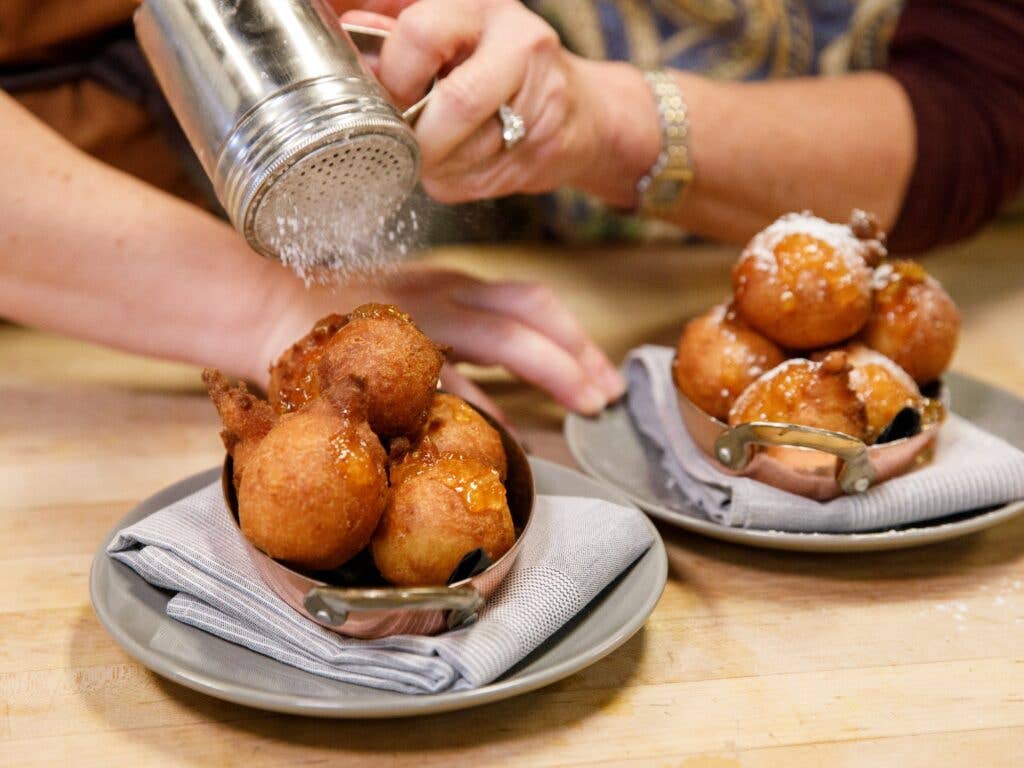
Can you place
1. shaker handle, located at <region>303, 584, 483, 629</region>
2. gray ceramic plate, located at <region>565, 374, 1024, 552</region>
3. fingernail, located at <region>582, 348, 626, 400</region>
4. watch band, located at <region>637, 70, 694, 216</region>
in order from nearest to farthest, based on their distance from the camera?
shaker handle, located at <region>303, 584, 483, 629</region>
gray ceramic plate, located at <region>565, 374, 1024, 552</region>
fingernail, located at <region>582, 348, 626, 400</region>
watch band, located at <region>637, 70, 694, 216</region>

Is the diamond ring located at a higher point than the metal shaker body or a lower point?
lower

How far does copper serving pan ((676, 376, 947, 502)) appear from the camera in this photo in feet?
2.72

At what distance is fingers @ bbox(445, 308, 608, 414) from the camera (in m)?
1.09

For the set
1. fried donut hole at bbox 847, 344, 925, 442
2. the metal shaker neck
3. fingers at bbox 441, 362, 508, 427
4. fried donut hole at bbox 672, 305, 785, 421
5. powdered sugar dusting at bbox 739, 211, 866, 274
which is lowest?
fingers at bbox 441, 362, 508, 427

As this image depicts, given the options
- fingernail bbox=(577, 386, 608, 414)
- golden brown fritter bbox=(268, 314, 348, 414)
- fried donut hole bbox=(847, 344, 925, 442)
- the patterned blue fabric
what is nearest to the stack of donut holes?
fried donut hole bbox=(847, 344, 925, 442)

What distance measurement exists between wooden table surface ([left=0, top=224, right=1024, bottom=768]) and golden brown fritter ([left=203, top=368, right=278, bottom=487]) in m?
0.16

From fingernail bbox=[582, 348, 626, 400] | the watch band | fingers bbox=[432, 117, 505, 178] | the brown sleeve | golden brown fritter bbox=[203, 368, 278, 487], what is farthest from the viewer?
the brown sleeve

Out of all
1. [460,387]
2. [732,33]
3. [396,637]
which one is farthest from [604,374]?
[732,33]

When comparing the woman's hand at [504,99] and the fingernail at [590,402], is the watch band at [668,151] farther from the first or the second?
the fingernail at [590,402]

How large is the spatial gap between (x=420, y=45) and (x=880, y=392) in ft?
1.62

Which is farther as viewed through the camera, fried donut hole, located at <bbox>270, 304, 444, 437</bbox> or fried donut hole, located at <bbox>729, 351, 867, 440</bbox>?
fried donut hole, located at <bbox>729, 351, 867, 440</bbox>

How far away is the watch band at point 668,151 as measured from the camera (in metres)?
1.28

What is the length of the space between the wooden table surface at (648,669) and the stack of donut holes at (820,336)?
0.13 meters

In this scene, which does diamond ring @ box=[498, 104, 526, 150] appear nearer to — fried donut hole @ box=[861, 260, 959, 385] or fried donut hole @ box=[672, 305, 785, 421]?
fried donut hole @ box=[672, 305, 785, 421]
